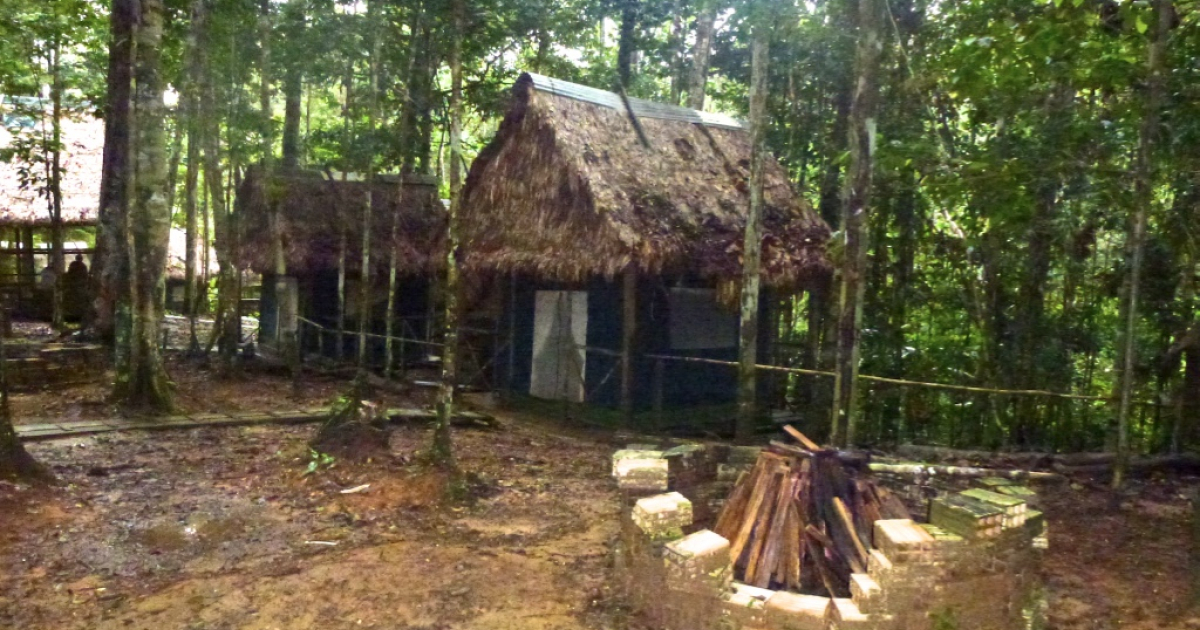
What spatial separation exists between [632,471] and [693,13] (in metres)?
11.7

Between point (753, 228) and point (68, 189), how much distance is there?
60.7 feet

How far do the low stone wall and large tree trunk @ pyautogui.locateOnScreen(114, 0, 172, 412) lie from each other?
713 centimetres

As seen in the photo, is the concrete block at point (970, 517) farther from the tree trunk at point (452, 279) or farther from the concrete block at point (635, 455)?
the tree trunk at point (452, 279)

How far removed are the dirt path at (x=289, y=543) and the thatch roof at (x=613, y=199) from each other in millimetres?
2815

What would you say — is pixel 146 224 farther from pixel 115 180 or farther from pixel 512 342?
Result: pixel 512 342

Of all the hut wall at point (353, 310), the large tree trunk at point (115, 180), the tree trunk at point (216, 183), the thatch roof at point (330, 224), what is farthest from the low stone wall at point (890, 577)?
the hut wall at point (353, 310)

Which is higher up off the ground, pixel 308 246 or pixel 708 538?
pixel 308 246

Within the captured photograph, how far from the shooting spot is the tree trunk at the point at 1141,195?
6641mm

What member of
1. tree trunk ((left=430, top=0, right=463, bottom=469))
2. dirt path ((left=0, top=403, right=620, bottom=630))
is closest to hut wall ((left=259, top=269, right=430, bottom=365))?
dirt path ((left=0, top=403, right=620, bottom=630))

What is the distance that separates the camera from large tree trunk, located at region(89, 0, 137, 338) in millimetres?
10922

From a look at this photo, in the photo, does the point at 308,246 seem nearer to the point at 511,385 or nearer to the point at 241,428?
the point at 511,385

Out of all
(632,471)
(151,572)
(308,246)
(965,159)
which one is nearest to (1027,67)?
(965,159)

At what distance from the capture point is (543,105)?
10.8 m

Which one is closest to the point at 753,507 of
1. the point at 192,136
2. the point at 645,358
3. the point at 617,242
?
the point at 617,242
